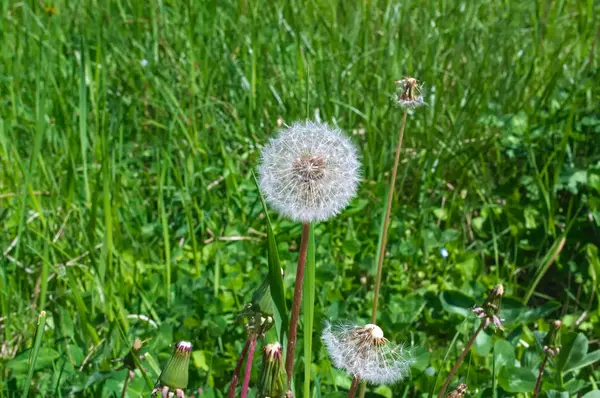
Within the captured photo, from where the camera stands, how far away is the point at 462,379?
202 centimetres

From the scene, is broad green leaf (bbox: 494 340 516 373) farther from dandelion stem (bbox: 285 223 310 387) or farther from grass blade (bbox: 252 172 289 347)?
grass blade (bbox: 252 172 289 347)

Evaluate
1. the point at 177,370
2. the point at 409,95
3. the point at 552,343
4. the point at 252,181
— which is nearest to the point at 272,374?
the point at 177,370

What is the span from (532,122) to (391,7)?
4.01 feet

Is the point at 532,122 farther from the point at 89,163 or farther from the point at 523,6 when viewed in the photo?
the point at 89,163

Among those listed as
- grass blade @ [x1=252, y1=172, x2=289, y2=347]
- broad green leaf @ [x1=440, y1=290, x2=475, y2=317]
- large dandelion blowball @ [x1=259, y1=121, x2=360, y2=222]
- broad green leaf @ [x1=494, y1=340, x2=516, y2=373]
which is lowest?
broad green leaf @ [x1=440, y1=290, x2=475, y2=317]

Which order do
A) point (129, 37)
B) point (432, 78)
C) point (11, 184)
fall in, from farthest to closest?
point (129, 37), point (432, 78), point (11, 184)

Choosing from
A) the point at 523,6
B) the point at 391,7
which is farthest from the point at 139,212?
the point at 523,6

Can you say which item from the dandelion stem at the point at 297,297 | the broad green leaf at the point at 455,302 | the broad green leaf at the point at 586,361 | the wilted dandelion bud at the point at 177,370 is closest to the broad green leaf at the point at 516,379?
the broad green leaf at the point at 586,361

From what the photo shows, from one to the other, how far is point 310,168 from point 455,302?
0.96 meters

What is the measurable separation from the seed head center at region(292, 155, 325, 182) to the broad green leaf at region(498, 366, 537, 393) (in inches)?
29.8

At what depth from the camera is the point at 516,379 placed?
181 centimetres

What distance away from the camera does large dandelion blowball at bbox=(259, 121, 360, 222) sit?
1.37 meters

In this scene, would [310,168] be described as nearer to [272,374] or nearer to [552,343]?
[272,374]

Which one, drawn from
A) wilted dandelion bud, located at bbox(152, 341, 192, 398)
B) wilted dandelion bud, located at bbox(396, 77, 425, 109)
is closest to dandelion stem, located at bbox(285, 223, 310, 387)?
wilted dandelion bud, located at bbox(152, 341, 192, 398)
